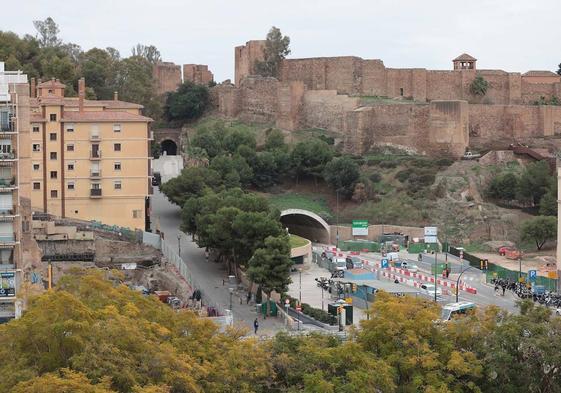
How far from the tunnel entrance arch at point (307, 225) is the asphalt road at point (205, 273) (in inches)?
326

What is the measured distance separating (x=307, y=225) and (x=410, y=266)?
15.0 m

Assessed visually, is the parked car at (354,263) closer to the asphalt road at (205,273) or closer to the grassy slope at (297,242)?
the grassy slope at (297,242)

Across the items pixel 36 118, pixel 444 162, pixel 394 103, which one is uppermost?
pixel 394 103

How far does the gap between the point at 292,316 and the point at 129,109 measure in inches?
932

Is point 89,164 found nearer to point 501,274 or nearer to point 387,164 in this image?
point 501,274

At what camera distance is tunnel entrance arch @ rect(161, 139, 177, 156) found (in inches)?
4011

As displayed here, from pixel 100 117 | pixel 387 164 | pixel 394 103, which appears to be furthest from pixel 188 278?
pixel 394 103

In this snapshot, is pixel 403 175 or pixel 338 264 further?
pixel 403 175

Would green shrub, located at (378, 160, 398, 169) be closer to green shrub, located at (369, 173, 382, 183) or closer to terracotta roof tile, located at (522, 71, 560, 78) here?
green shrub, located at (369, 173, 382, 183)

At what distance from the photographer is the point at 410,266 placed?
71312mm

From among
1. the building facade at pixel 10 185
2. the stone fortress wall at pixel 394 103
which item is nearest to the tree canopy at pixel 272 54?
the stone fortress wall at pixel 394 103

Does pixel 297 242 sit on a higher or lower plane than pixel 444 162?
lower

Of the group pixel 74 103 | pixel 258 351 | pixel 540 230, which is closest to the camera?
pixel 258 351

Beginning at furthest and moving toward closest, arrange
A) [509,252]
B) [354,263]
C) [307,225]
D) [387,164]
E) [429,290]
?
[387,164] < [307,225] < [509,252] < [354,263] < [429,290]
